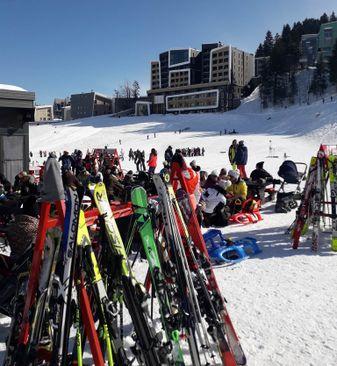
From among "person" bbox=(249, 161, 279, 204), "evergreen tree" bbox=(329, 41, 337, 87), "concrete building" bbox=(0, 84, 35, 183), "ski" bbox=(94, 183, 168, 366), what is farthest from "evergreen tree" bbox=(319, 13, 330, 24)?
"ski" bbox=(94, 183, 168, 366)

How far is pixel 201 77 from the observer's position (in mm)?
106500

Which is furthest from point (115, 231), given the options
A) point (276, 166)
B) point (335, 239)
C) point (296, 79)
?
point (296, 79)

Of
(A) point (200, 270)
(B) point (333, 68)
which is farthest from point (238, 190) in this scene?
(B) point (333, 68)

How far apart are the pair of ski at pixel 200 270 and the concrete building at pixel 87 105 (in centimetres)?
10486

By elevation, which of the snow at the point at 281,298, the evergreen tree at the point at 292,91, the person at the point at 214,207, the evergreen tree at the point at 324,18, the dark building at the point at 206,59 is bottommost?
the snow at the point at 281,298

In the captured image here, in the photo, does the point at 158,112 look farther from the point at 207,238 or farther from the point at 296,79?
the point at 207,238

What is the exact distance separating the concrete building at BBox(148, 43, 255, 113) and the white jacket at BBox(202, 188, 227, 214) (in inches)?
3248

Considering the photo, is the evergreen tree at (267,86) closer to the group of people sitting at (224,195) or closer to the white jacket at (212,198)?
the group of people sitting at (224,195)

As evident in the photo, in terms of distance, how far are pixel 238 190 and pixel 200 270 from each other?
631cm

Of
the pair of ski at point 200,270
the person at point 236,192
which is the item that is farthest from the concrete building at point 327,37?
the pair of ski at point 200,270

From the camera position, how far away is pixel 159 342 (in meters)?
2.76

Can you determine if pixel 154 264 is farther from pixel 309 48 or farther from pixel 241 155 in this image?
pixel 309 48

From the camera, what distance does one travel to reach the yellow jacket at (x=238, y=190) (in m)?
9.60

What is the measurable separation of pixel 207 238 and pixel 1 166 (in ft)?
28.7
